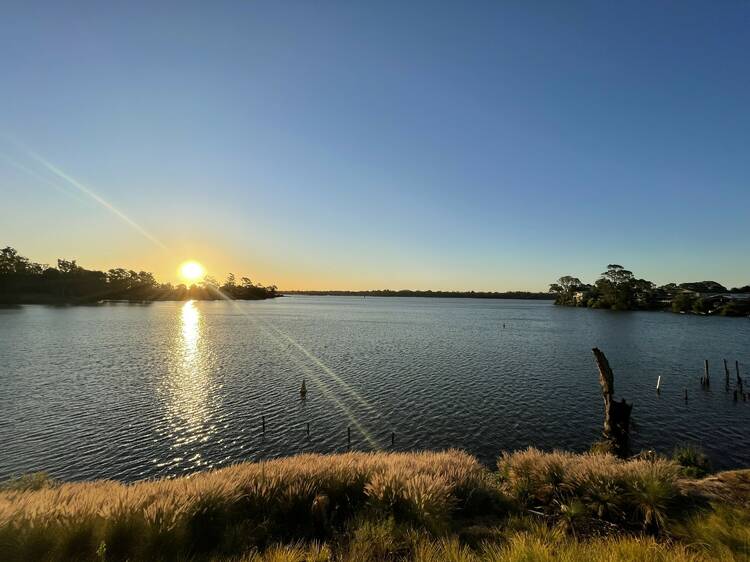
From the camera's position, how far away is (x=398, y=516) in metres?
9.02

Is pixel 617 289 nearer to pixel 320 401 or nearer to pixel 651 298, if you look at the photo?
pixel 651 298

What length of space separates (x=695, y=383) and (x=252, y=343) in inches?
2509

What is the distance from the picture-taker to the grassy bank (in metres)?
6.73

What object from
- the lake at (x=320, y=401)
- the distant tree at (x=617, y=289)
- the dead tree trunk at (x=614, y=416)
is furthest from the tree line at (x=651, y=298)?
the dead tree trunk at (x=614, y=416)

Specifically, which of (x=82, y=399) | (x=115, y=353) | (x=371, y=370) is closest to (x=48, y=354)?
(x=115, y=353)

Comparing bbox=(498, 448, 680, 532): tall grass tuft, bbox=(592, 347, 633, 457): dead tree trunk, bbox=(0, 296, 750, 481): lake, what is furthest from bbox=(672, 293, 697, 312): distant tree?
bbox=(498, 448, 680, 532): tall grass tuft

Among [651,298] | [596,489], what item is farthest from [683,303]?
[596,489]

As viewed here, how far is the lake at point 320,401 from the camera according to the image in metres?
22.8

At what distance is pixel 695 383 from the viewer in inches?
1561

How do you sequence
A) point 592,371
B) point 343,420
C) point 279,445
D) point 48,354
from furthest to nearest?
point 48,354, point 592,371, point 343,420, point 279,445

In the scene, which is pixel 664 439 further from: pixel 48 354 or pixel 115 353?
pixel 48 354

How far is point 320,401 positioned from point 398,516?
24.4m

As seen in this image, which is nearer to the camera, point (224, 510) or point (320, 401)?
point (224, 510)

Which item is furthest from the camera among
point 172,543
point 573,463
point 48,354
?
point 48,354
